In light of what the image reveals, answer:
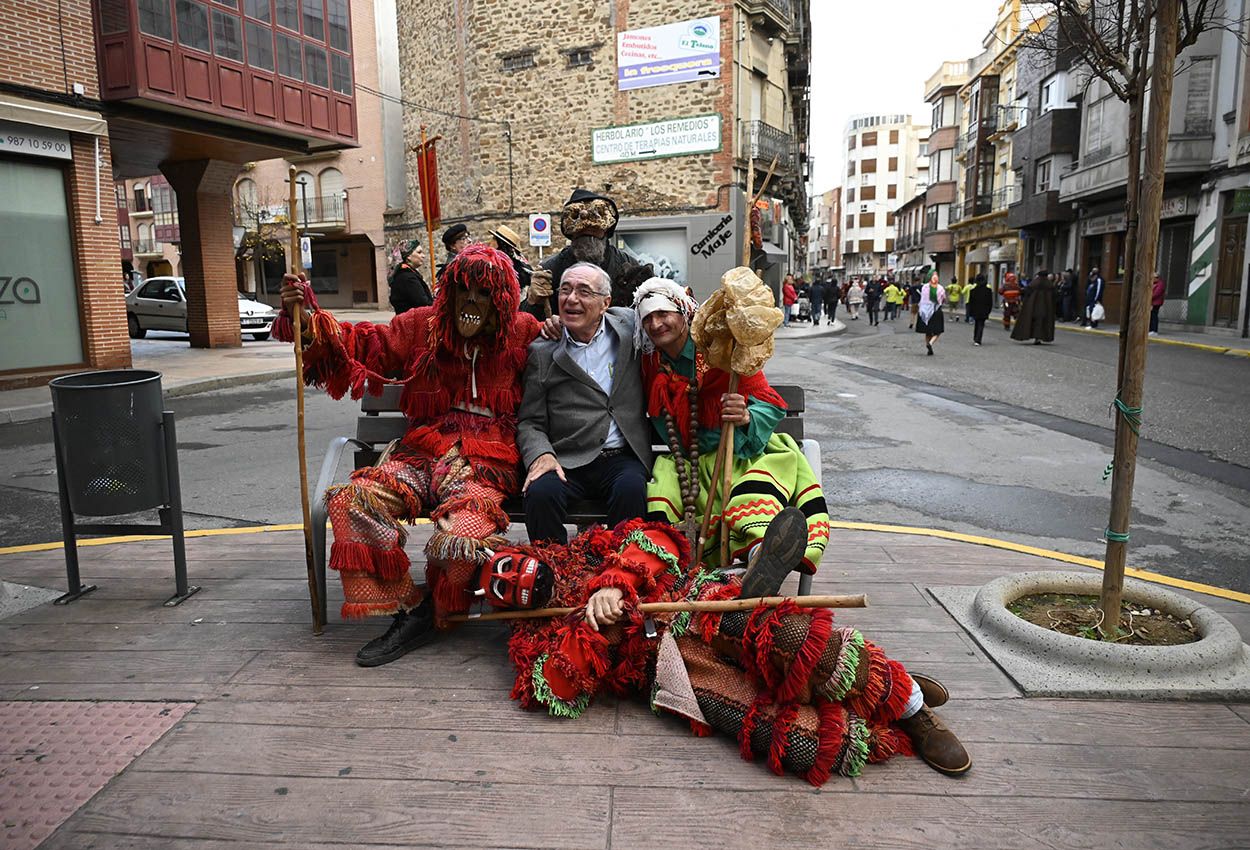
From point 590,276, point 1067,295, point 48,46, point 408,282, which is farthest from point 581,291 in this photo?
point 1067,295

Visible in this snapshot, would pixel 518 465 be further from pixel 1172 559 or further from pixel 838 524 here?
pixel 1172 559

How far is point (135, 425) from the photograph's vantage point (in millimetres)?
3426

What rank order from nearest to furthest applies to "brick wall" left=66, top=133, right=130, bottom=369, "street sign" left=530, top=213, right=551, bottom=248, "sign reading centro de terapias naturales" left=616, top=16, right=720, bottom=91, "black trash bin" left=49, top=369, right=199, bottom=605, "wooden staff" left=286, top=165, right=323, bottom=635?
"wooden staff" left=286, top=165, right=323, bottom=635 → "black trash bin" left=49, top=369, right=199, bottom=605 → "brick wall" left=66, top=133, right=130, bottom=369 → "street sign" left=530, top=213, right=551, bottom=248 → "sign reading centro de terapias naturales" left=616, top=16, right=720, bottom=91

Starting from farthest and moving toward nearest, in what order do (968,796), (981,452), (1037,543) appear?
(981,452)
(1037,543)
(968,796)

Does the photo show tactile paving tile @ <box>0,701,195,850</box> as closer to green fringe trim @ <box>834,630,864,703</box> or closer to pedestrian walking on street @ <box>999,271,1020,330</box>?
green fringe trim @ <box>834,630,864,703</box>

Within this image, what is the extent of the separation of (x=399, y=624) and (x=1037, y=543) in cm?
353

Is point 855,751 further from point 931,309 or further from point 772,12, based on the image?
point 772,12

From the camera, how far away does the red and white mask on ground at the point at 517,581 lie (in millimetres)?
2756

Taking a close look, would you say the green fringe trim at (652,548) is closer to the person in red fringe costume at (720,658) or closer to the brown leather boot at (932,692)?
the person in red fringe costume at (720,658)

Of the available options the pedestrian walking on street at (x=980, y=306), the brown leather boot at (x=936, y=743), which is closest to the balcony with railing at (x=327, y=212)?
the pedestrian walking on street at (x=980, y=306)

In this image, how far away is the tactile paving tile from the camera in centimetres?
210

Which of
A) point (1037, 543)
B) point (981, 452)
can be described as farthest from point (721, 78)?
point (1037, 543)

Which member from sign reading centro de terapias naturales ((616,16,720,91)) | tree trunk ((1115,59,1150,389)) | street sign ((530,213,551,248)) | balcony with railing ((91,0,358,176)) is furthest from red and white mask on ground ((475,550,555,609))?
sign reading centro de terapias naturales ((616,16,720,91))

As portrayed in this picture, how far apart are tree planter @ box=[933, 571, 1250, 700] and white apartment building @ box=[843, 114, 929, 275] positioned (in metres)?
87.6
